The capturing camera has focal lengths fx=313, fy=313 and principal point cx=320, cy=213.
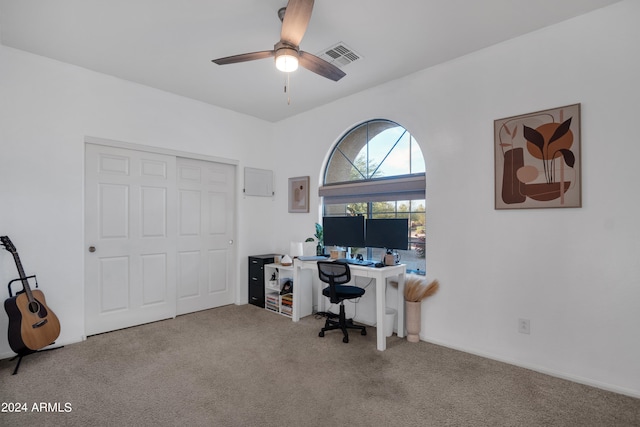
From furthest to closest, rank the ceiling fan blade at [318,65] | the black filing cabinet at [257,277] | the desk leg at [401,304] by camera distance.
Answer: the black filing cabinet at [257,277], the desk leg at [401,304], the ceiling fan blade at [318,65]

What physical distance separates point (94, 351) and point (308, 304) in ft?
7.59

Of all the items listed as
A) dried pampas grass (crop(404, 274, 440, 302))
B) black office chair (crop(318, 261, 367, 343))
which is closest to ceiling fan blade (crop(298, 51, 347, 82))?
black office chair (crop(318, 261, 367, 343))

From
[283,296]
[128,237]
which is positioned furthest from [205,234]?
[283,296]

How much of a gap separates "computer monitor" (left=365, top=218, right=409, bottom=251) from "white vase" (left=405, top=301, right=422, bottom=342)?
59 cm

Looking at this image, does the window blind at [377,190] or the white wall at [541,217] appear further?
the window blind at [377,190]

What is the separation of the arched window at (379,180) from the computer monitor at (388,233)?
304 mm

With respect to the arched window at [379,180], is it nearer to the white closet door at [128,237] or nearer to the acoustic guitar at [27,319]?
the white closet door at [128,237]

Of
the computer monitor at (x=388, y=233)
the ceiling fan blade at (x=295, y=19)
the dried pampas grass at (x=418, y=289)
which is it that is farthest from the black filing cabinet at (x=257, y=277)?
the ceiling fan blade at (x=295, y=19)

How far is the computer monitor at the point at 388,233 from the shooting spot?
10.8 ft

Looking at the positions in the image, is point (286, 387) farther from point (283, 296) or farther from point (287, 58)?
point (287, 58)

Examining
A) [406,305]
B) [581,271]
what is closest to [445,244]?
[406,305]

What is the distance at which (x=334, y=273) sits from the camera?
3.28 metres

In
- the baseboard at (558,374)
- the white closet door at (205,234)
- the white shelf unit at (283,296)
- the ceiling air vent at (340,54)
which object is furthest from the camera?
the white closet door at (205,234)

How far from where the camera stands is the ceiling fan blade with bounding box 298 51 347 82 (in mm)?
2391
